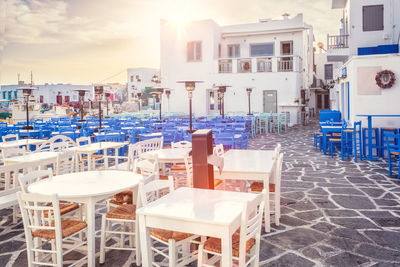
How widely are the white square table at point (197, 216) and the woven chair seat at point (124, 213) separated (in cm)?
71

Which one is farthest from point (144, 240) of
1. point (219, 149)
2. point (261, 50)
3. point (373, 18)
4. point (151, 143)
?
point (261, 50)

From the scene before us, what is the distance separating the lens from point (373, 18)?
1474 cm

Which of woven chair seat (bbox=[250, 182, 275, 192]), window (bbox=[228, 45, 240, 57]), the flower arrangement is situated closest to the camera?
woven chair seat (bbox=[250, 182, 275, 192])

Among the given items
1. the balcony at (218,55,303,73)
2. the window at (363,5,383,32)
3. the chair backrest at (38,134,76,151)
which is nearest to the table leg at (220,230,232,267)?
the chair backrest at (38,134,76,151)

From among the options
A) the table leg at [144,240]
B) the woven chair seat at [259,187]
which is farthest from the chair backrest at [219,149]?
the table leg at [144,240]

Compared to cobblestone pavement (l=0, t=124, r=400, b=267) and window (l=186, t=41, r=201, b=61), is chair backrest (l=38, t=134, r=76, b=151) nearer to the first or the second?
cobblestone pavement (l=0, t=124, r=400, b=267)

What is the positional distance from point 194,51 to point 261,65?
472 cm

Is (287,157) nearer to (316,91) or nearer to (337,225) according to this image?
(337,225)

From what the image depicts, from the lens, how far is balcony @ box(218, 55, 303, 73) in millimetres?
20031

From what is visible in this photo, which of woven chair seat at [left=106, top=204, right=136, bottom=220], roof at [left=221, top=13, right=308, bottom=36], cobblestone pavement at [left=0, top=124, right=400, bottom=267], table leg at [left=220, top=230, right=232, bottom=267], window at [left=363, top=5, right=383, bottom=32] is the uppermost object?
roof at [left=221, top=13, right=308, bottom=36]

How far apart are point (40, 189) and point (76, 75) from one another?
103 ft

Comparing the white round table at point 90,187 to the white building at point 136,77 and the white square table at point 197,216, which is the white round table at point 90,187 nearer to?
the white square table at point 197,216

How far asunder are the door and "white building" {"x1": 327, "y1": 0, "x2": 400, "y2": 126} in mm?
4530

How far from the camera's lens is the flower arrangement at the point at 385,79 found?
358 inches
